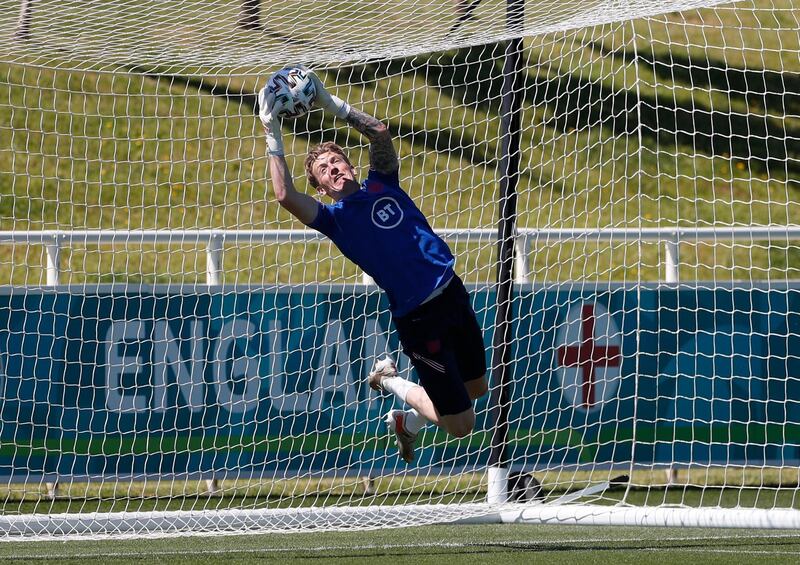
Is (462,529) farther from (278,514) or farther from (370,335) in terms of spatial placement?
(370,335)

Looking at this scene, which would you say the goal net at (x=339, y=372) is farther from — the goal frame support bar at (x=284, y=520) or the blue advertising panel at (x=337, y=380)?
the goal frame support bar at (x=284, y=520)

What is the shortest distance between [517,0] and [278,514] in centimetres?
317

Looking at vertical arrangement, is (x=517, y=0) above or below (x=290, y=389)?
above

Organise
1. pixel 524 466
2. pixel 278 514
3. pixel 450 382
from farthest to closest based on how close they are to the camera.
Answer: pixel 524 466 < pixel 278 514 < pixel 450 382

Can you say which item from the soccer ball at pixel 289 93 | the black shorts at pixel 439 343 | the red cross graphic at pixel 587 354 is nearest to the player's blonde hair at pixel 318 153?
the soccer ball at pixel 289 93

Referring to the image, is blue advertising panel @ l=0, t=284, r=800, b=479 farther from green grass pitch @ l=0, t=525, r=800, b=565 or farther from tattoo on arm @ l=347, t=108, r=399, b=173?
tattoo on arm @ l=347, t=108, r=399, b=173

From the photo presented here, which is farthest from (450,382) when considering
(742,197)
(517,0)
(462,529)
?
(742,197)

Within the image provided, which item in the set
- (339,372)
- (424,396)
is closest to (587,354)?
(339,372)

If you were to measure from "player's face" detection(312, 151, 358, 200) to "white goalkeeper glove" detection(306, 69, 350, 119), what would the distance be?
0.68 ft

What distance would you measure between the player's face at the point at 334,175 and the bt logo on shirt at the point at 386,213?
18 centimetres

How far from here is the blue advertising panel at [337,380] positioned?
700cm

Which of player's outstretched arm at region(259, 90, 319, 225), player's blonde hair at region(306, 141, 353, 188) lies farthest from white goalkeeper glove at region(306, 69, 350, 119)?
player's outstretched arm at region(259, 90, 319, 225)

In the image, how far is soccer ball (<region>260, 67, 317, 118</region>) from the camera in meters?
4.86

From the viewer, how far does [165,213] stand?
514 inches
